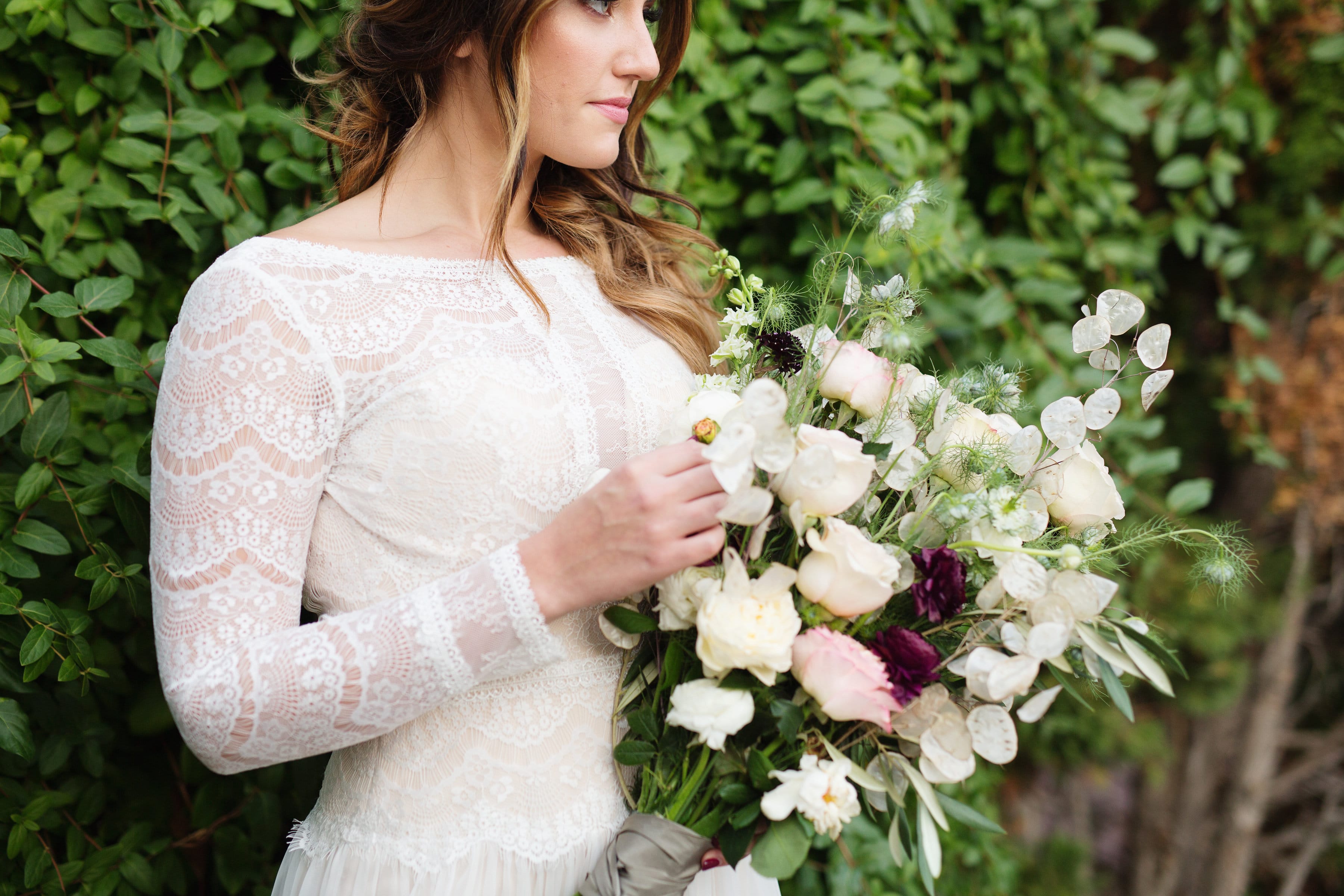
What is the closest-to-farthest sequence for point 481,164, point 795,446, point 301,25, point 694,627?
point 795,446
point 694,627
point 481,164
point 301,25

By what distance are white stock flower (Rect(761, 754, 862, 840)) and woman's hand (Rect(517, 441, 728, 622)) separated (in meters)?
0.24

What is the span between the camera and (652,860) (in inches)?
38.7

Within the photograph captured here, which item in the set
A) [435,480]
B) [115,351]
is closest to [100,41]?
[115,351]

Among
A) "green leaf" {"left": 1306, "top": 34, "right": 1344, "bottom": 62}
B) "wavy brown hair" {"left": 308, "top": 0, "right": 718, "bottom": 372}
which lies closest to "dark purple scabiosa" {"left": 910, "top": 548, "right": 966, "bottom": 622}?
"wavy brown hair" {"left": 308, "top": 0, "right": 718, "bottom": 372}

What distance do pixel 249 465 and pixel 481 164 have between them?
0.59 meters

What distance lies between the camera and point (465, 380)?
1077 millimetres

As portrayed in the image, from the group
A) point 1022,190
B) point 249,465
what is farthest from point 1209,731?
point 249,465

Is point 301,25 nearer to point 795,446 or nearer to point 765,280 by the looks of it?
point 765,280

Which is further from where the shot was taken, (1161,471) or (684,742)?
(1161,471)

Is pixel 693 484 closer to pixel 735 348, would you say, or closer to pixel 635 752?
pixel 735 348

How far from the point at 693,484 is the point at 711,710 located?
234 millimetres

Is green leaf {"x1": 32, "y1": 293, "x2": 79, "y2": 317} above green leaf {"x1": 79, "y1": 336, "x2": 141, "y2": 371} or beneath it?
above

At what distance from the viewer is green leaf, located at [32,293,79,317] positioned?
1260 millimetres

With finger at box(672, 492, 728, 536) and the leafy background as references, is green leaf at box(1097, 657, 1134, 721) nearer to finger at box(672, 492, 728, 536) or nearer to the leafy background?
finger at box(672, 492, 728, 536)
